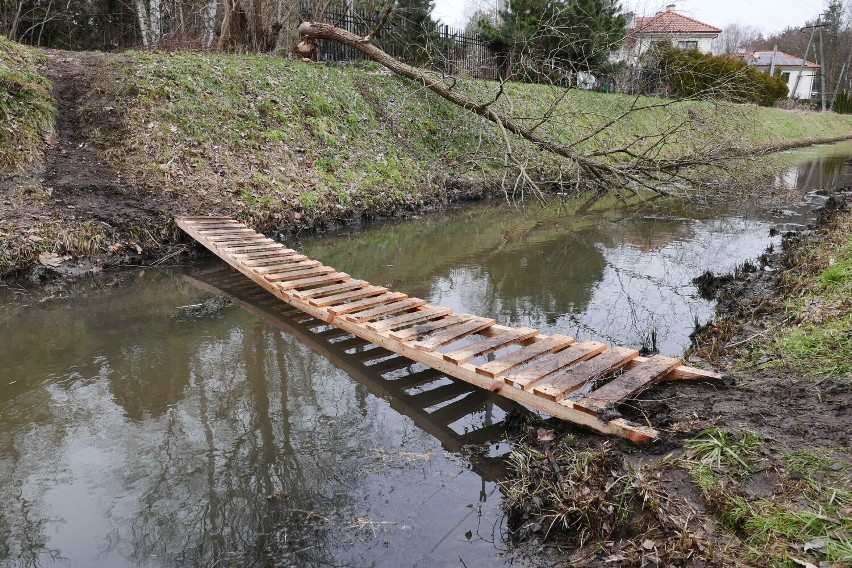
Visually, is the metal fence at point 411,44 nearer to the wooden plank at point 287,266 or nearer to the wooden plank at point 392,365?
the wooden plank at point 287,266

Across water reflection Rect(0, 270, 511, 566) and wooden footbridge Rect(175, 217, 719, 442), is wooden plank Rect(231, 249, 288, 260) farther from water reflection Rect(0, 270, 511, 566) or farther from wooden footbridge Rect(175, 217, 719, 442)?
water reflection Rect(0, 270, 511, 566)

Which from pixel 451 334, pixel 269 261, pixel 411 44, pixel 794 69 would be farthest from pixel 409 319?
pixel 794 69

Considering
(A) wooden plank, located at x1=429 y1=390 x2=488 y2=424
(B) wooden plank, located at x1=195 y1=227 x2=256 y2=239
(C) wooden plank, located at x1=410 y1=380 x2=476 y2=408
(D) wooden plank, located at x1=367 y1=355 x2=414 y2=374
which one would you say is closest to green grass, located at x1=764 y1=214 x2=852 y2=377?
(A) wooden plank, located at x1=429 y1=390 x2=488 y2=424

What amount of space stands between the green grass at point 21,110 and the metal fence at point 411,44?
7372mm

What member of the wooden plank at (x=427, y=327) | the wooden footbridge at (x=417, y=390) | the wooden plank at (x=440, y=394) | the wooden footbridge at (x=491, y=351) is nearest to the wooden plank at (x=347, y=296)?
the wooden footbridge at (x=491, y=351)

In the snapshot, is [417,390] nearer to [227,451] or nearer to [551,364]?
[551,364]

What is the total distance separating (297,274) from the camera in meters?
7.21

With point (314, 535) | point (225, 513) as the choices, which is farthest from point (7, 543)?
point (314, 535)

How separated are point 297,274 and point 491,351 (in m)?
3.05

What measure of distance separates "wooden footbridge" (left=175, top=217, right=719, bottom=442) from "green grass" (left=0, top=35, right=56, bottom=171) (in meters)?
3.78

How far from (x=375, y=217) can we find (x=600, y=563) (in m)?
9.35

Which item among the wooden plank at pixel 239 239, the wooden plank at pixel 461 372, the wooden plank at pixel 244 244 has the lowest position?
the wooden plank at pixel 461 372

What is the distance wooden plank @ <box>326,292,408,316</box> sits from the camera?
6.00m

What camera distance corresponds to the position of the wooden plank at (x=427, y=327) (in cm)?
527
